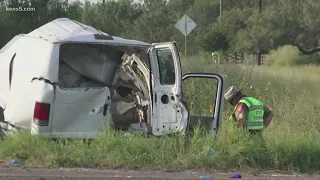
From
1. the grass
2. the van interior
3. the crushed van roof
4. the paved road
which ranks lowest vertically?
the paved road

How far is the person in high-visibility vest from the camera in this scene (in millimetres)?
7246

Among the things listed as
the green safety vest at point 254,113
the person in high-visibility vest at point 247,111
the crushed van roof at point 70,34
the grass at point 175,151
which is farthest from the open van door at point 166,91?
the green safety vest at point 254,113

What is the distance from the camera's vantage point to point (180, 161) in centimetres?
709

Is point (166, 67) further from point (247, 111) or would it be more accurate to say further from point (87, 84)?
point (247, 111)

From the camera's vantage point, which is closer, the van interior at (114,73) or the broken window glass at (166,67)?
the broken window glass at (166,67)

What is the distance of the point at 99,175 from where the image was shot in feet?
21.1

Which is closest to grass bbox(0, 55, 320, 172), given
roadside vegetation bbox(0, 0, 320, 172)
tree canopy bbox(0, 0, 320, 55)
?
roadside vegetation bbox(0, 0, 320, 172)

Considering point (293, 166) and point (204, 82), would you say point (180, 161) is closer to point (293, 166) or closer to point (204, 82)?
point (293, 166)

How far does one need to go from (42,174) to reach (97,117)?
119 centimetres

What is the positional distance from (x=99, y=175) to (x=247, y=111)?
231 cm

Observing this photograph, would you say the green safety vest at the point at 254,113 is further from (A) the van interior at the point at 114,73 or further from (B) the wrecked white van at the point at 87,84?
(A) the van interior at the point at 114,73

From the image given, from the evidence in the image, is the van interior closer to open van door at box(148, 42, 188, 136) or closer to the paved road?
open van door at box(148, 42, 188, 136)

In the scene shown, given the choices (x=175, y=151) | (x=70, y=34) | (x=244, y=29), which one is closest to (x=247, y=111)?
(x=175, y=151)

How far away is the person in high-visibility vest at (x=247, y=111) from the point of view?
7.25 meters
